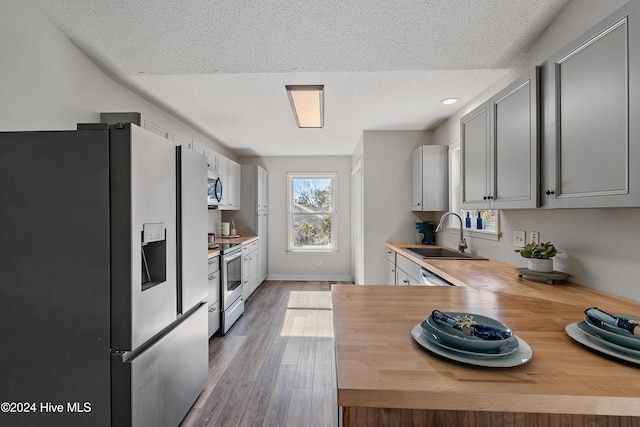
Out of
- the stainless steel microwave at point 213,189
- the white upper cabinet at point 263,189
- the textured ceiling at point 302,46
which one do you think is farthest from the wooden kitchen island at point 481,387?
the white upper cabinet at point 263,189

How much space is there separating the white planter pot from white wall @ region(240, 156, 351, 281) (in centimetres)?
399

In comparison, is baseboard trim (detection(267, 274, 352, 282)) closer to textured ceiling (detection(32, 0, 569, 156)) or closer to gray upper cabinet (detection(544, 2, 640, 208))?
textured ceiling (detection(32, 0, 569, 156))

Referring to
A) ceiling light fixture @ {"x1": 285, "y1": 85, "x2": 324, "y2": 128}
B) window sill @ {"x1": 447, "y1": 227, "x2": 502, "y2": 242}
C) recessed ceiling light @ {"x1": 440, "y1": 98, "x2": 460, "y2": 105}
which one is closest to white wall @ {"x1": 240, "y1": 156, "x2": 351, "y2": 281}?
ceiling light fixture @ {"x1": 285, "y1": 85, "x2": 324, "y2": 128}

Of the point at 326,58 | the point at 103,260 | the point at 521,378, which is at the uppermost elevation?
the point at 326,58

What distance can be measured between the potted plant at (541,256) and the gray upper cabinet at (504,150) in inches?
11.9

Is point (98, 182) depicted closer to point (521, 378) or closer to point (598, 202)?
point (521, 378)

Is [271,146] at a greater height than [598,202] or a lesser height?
greater

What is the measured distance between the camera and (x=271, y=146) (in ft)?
15.9

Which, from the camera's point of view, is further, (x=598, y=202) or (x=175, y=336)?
(x=175, y=336)

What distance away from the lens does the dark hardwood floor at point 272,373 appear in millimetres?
1849

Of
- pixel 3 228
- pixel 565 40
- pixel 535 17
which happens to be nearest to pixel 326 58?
pixel 535 17

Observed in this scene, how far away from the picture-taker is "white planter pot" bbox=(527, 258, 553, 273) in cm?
172

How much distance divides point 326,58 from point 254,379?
237 centimetres

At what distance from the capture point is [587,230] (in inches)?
62.3
